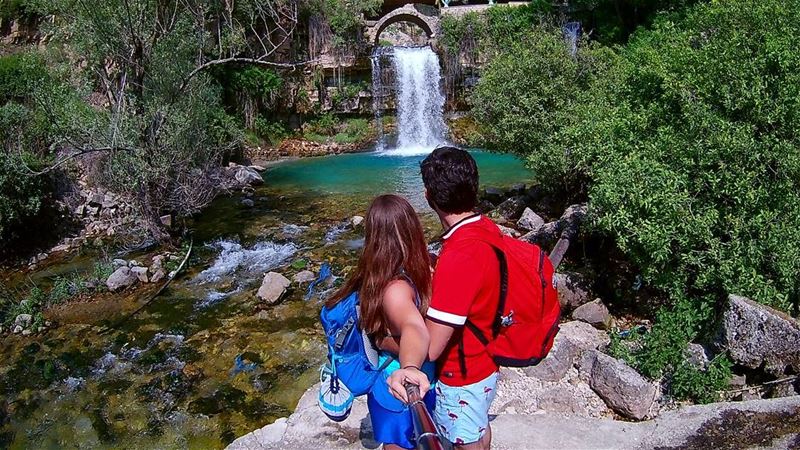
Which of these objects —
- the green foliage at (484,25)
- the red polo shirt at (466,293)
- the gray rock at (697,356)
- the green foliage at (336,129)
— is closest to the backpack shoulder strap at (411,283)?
the red polo shirt at (466,293)

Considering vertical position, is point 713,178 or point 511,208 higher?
point 713,178

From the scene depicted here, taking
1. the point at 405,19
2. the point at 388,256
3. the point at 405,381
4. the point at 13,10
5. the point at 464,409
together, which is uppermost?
the point at 13,10

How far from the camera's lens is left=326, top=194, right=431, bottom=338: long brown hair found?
8.04ft

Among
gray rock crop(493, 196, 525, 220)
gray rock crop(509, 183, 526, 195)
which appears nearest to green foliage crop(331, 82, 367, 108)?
gray rock crop(509, 183, 526, 195)

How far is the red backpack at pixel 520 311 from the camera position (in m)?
2.44

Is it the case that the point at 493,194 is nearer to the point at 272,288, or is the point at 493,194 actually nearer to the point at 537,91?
the point at 537,91

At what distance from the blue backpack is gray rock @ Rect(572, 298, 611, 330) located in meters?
5.06

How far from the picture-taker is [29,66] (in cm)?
1432

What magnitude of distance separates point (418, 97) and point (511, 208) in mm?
12699

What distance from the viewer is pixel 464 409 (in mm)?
2635

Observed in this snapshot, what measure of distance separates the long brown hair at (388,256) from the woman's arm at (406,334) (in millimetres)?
57

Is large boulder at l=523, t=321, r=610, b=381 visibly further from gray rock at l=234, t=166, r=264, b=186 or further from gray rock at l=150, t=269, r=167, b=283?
gray rock at l=234, t=166, r=264, b=186

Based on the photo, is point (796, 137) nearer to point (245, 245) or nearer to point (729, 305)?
point (729, 305)

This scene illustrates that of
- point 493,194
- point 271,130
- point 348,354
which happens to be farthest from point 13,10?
point 348,354
